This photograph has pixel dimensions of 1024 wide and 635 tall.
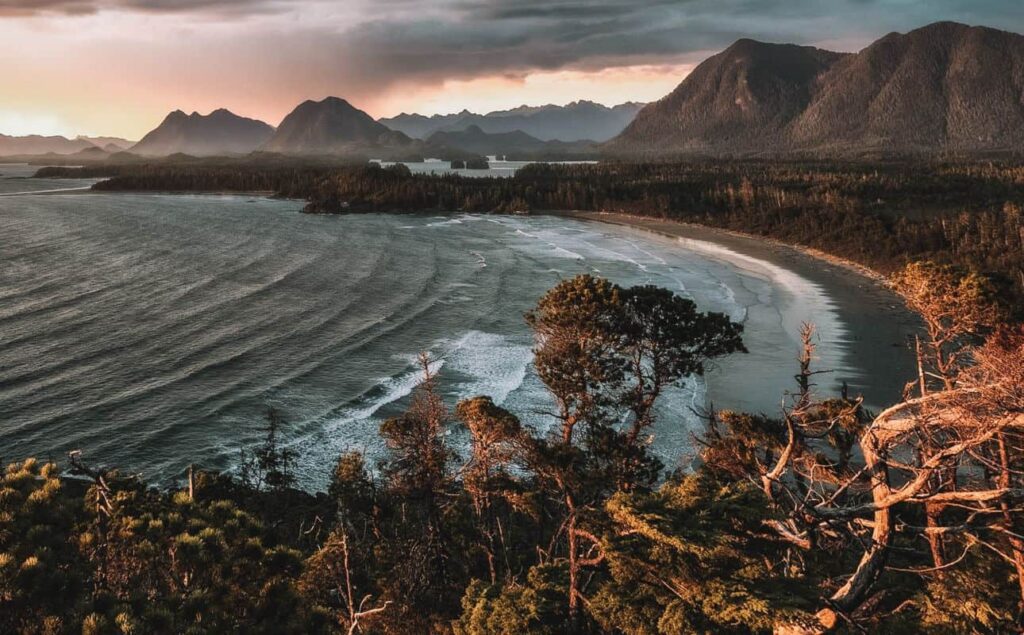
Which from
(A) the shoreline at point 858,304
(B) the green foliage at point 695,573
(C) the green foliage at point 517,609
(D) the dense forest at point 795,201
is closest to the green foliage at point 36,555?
(C) the green foliage at point 517,609

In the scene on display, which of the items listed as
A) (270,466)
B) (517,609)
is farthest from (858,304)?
(517,609)

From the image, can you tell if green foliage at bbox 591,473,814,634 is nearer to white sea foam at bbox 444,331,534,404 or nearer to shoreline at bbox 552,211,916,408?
white sea foam at bbox 444,331,534,404

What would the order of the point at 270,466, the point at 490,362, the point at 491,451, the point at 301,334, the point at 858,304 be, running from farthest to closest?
the point at 858,304 → the point at 301,334 → the point at 490,362 → the point at 270,466 → the point at 491,451

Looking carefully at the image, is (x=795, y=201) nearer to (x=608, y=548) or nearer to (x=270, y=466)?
(x=270, y=466)

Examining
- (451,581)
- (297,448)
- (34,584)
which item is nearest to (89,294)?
(297,448)

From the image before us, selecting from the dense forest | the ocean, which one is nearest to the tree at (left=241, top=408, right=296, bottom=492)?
the ocean

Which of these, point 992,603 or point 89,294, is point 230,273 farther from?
point 992,603
